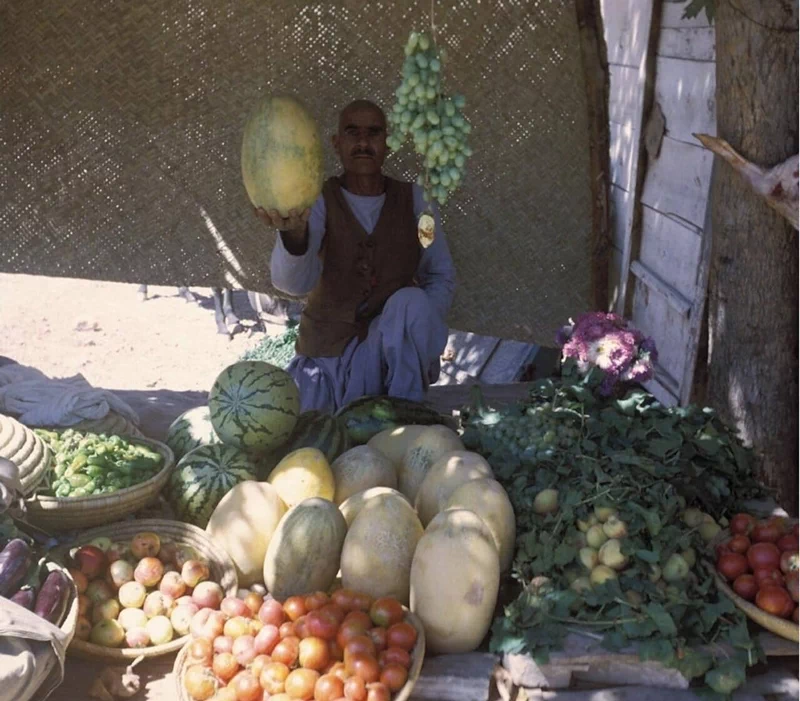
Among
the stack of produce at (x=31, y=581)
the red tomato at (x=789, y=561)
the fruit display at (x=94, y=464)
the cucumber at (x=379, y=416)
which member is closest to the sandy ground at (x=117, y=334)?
the cucumber at (x=379, y=416)

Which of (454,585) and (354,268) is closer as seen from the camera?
(454,585)

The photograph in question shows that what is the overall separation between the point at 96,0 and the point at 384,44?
154 cm

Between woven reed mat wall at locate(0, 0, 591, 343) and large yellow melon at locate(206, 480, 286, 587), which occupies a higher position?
woven reed mat wall at locate(0, 0, 591, 343)

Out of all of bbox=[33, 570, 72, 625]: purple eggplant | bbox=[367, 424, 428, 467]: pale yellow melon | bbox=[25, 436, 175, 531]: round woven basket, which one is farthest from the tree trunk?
bbox=[33, 570, 72, 625]: purple eggplant

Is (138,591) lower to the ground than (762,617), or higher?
lower

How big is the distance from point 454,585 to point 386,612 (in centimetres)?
22

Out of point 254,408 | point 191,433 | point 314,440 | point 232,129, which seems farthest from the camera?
point 232,129

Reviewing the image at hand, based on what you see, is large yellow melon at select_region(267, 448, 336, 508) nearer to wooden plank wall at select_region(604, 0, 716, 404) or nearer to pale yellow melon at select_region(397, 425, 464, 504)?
pale yellow melon at select_region(397, 425, 464, 504)

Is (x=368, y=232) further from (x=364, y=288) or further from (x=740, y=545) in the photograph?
(x=740, y=545)

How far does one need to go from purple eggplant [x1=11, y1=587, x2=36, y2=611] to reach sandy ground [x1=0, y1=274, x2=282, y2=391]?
4936 millimetres

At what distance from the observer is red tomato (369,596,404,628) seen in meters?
2.78

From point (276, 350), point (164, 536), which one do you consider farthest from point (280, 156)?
point (276, 350)

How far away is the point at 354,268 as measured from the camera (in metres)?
4.78

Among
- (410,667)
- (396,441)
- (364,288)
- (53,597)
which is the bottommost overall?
(410,667)
